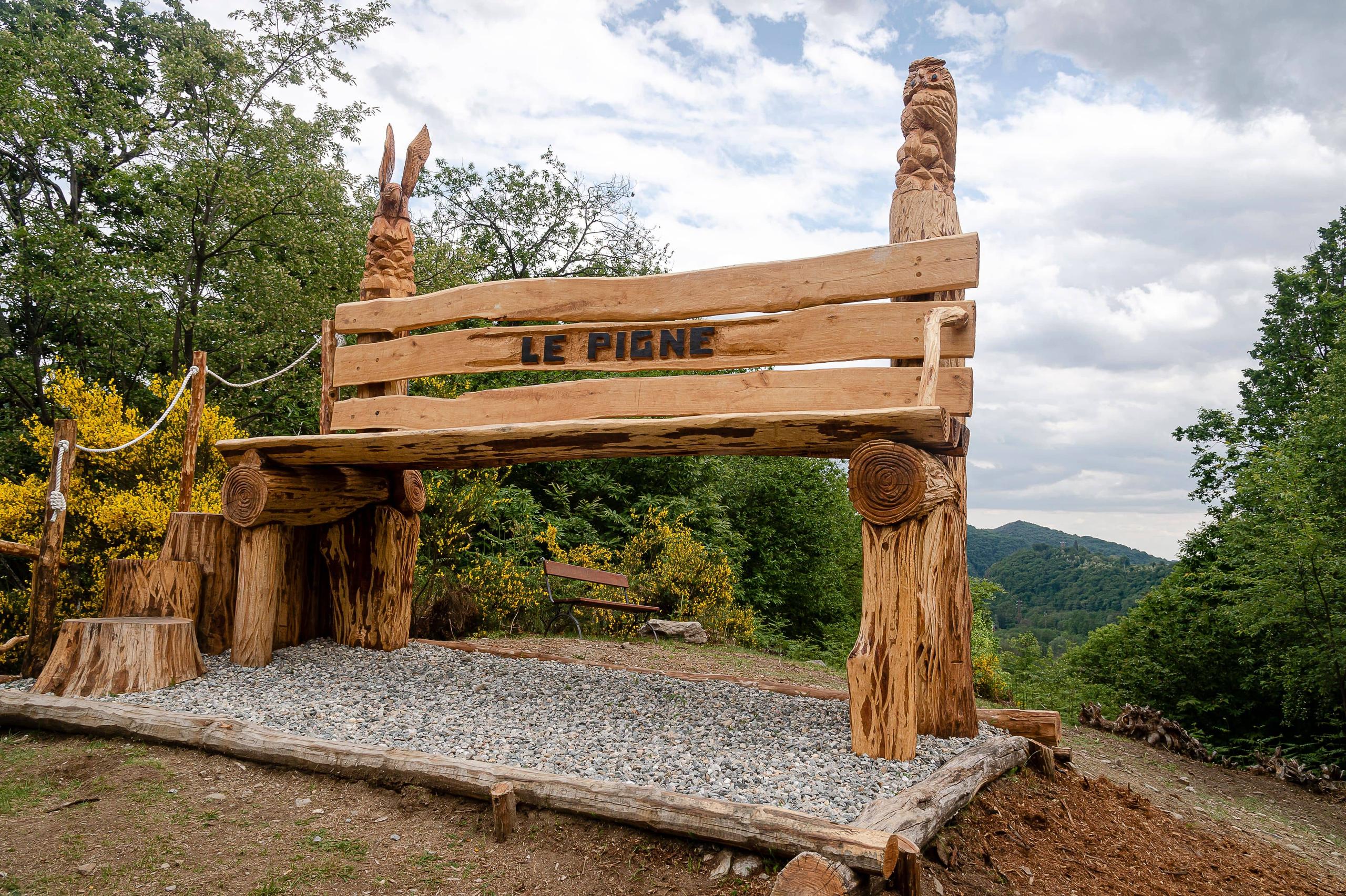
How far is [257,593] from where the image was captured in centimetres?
621

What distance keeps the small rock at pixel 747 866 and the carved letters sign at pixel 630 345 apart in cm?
328

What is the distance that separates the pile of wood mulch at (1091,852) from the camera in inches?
141

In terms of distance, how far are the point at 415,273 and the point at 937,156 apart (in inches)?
426

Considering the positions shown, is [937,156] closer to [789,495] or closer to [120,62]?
[789,495]

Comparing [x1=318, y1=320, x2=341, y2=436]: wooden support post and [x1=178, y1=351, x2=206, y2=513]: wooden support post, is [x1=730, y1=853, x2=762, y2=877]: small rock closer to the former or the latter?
[x1=318, y1=320, x2=341, y2=436]: wooden support post

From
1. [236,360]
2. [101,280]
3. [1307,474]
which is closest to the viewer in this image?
[1307,474]

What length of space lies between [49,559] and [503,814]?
434 cm

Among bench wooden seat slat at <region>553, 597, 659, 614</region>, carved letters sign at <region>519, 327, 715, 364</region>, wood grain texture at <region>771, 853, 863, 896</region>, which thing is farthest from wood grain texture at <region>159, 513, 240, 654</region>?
wood grain texture at <region>771, 853, 863, 896</region>

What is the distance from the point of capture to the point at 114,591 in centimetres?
612

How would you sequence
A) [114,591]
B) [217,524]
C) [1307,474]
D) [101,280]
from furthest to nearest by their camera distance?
[101,280] → [1307,474] → [217,524] → [114,591]

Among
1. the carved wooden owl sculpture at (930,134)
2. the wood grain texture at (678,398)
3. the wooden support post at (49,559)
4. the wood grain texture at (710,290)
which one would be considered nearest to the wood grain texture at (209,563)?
the wooden support post at (49,559)

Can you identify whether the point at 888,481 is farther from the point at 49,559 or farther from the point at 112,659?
the point at 49,559

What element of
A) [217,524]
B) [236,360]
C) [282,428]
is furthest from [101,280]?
[217,524]

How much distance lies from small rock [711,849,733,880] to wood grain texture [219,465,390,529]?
4.18 meters
